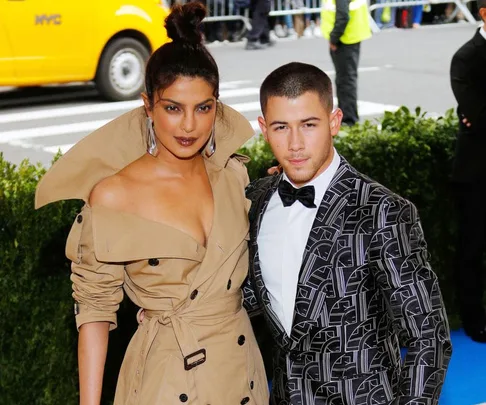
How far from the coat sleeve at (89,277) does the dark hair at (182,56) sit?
0.48m

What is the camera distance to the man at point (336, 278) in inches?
110

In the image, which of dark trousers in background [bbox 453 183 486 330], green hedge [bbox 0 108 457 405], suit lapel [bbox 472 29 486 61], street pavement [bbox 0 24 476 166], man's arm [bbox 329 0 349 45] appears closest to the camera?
green hedge [bbox 0 108 457 405]

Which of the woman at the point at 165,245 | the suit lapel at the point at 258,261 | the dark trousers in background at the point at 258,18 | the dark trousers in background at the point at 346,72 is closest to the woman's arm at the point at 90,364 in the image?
the woman at the point at 165,245

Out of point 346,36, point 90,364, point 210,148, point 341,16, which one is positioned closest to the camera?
point 90,364

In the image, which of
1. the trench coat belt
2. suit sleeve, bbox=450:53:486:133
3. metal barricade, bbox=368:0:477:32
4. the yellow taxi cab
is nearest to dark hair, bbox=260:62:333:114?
the trench coat belt

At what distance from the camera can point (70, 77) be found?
13.0m

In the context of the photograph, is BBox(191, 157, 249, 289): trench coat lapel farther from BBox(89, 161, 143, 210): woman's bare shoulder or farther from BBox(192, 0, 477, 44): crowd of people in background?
BBox(192, 0, 477, 44): crowd of people in background

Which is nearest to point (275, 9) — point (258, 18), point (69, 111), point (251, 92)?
point (258, 18)

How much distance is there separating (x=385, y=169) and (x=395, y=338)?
304cm

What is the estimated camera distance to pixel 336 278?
2.91m

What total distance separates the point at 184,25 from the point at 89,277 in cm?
87

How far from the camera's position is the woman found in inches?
122

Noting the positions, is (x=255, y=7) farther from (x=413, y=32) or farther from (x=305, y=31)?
(x=413, y=32)

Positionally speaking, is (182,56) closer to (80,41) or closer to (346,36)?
(346,36)
